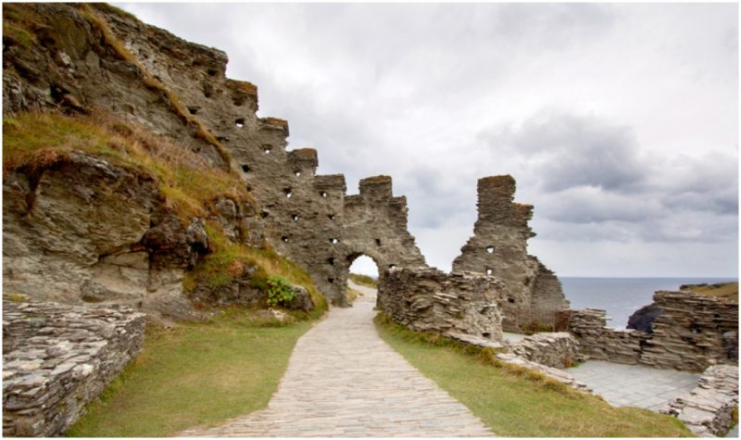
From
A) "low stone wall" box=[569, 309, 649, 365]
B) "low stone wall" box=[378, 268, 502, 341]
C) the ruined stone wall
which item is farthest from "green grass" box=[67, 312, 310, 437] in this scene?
the ruined stone wall

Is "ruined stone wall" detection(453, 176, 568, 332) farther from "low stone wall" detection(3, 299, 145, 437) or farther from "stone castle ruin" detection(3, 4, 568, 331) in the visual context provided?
"low stone wall" detection(3, 299, 145, 437)

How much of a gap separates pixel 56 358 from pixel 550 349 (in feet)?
51.9

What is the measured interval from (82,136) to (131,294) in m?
6.65

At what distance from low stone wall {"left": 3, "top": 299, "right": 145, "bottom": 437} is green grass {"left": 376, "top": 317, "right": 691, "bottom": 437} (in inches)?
261

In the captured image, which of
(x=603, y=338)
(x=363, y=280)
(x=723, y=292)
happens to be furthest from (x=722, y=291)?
(x=363, y=280)

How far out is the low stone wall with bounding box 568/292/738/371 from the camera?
17188 mm

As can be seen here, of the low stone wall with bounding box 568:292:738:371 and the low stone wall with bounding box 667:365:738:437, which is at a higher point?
the low stone wall with bounding box 568:292:738:371

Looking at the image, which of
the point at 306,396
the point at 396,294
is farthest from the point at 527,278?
the point at 306,396

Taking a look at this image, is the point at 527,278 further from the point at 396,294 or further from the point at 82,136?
the point at 82,136

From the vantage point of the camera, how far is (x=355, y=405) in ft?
24.5

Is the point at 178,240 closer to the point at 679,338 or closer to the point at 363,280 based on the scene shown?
the point at 679,338

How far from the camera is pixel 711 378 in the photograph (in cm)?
1337

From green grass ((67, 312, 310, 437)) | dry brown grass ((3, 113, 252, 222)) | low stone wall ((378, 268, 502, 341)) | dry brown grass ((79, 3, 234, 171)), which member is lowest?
green grass ((67, 312, 310, 437))

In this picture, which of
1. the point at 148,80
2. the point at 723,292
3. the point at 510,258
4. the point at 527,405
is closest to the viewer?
the point at 527,405
